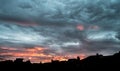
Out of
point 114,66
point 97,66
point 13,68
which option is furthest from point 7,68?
point 114,66

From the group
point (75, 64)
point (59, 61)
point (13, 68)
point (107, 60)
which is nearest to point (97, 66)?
point (107, 60)

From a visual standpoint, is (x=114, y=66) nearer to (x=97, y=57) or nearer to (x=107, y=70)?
(x=107, y=70)

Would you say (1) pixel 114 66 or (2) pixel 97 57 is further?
(2) pixel 97 57

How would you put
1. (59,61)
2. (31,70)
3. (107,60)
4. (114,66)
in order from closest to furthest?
1. (114,66)
2. (107,60)
3. (31,70)
4. (59,61)

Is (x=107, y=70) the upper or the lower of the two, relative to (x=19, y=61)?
lower

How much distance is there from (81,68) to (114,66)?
680cm

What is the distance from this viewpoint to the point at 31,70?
44.2 metres

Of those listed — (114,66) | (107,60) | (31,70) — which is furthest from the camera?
(31,70)

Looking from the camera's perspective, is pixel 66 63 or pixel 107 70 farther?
pixel 66 63

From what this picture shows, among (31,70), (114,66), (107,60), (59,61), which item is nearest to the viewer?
(114,66)

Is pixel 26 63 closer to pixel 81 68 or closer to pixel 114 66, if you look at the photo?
pixel 81 68

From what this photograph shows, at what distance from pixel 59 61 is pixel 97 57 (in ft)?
27.6

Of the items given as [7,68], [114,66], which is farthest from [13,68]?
[114,66]

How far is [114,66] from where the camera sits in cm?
3894
